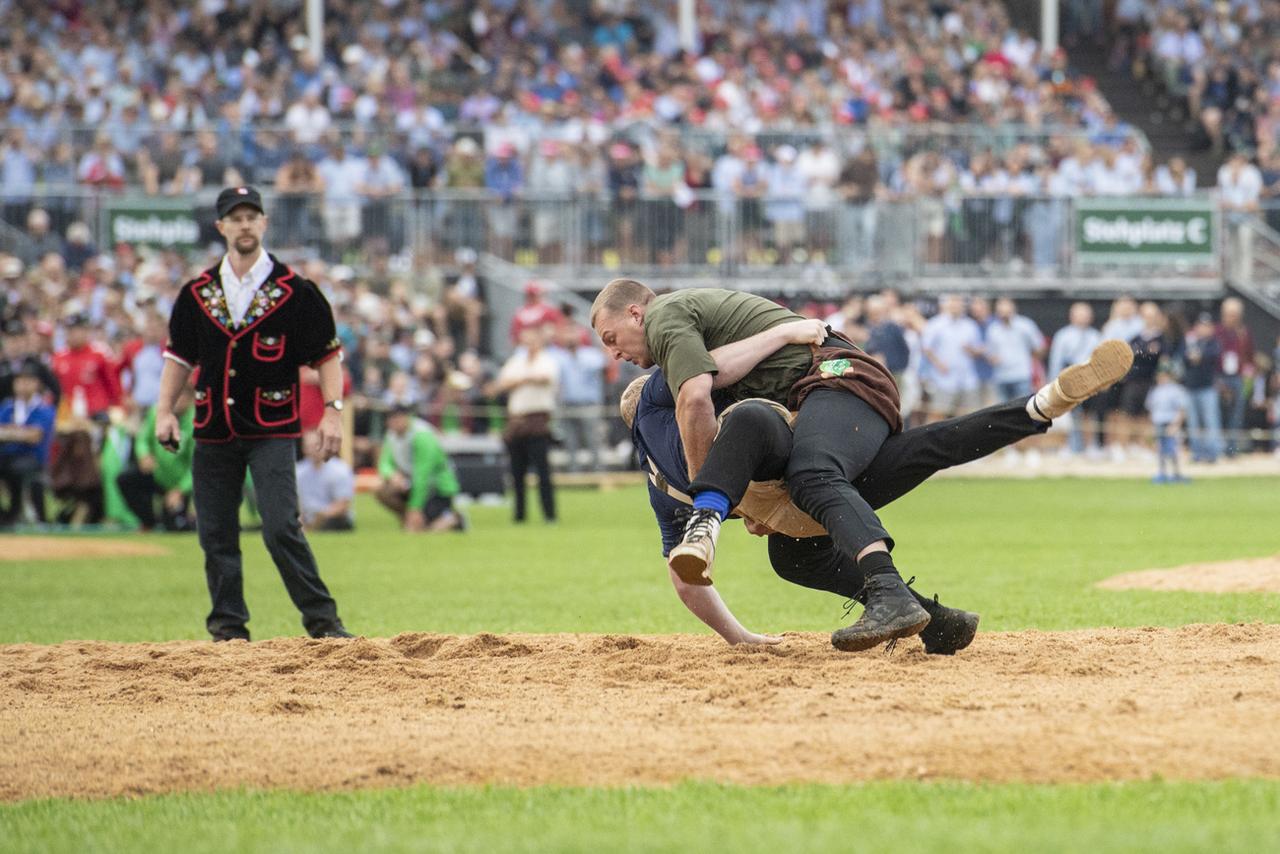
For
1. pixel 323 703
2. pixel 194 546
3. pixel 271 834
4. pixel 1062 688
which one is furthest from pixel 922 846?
pixel 194 546

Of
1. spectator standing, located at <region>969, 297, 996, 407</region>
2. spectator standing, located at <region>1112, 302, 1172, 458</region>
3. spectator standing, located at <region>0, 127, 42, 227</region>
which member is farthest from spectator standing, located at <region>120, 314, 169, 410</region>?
spectator standing, located at <region>1112, 302, 1172, 458</region>

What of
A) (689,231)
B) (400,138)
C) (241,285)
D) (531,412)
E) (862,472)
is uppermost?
(400,138)

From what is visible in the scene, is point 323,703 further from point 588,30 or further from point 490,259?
point 588,30

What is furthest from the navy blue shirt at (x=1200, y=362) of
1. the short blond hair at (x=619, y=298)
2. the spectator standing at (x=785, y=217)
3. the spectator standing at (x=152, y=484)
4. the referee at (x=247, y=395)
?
the short blond hair at (x=619, y=298)

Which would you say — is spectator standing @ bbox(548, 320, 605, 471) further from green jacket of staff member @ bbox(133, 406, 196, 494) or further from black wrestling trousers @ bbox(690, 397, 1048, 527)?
black wrestling trousers @ bbox(690, 397, 1048, 527)

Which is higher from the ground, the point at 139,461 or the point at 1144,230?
the point at 1144,230

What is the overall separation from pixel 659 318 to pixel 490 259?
19.2 meters

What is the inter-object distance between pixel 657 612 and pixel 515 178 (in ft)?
52.6

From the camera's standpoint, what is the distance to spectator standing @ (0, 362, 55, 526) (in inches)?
773

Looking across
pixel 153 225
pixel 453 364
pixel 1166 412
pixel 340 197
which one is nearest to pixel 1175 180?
pixel 1166 412

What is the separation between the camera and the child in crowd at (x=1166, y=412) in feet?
78.0

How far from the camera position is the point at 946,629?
7.65 m

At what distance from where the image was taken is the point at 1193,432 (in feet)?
83.9

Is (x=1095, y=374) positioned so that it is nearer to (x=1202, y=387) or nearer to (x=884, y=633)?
(x=884, y=633)
